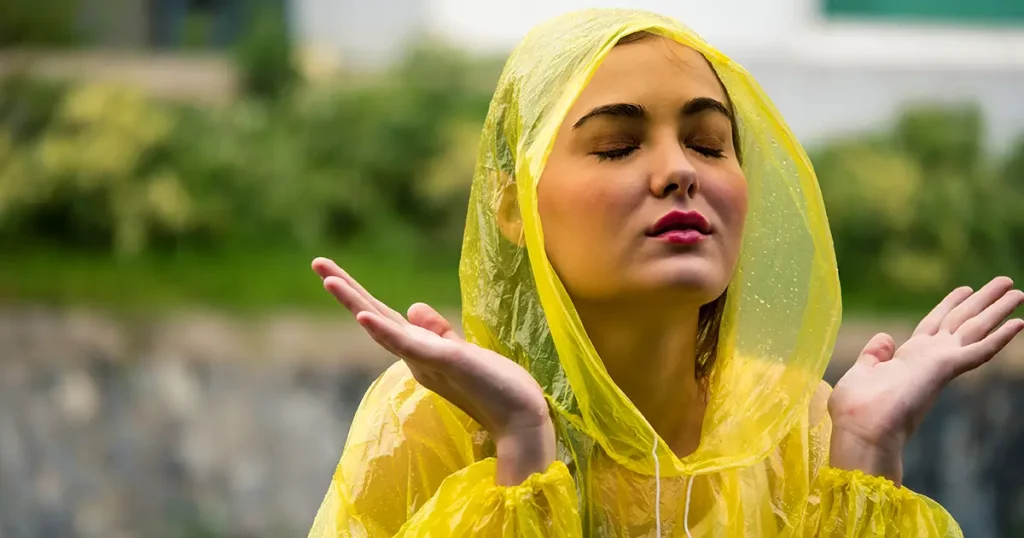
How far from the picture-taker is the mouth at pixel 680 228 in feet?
4.23

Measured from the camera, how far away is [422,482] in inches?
53.2

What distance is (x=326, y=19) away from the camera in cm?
602

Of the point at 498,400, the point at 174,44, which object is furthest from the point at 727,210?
the point at 174,44

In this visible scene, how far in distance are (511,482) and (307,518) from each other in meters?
4.14

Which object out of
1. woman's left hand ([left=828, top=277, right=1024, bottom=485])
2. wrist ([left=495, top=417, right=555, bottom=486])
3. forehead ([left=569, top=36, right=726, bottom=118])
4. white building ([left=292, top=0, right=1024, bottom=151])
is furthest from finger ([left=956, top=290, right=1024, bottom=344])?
white building ([left=292, top=0, right=1024, bottom=151])

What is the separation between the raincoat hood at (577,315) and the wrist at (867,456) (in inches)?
2.3

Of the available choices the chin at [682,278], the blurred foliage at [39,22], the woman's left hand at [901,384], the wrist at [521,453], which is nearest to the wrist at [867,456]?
the woman's left hand at [901,384]

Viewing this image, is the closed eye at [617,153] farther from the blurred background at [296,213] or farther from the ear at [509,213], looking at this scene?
the blurred background at [296,213]

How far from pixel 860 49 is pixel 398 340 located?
4901 mm

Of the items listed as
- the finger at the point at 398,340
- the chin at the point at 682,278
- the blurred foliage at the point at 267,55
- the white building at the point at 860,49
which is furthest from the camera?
the blurred foliage at the point at 267,55

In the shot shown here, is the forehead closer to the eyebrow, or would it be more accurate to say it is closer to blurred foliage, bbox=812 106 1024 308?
the eyebrow

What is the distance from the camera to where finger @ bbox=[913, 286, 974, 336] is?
1418 millimetres

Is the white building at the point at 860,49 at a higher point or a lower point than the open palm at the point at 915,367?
lower

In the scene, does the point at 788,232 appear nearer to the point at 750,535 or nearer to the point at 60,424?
the point at 750,535
